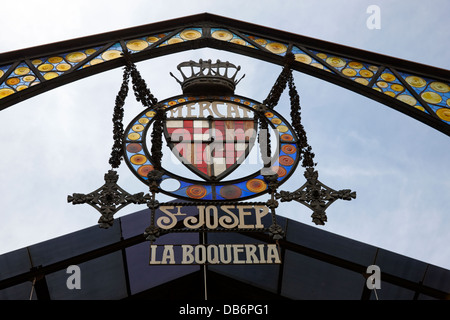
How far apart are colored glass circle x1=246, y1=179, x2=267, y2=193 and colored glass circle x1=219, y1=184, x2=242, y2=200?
0.51 ft

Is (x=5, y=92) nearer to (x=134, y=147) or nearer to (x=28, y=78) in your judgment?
(x=28, y=78)

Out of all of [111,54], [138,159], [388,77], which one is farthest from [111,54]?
[388,77]

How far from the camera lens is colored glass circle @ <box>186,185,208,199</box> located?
743 centimetres

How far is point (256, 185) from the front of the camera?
7.65 m

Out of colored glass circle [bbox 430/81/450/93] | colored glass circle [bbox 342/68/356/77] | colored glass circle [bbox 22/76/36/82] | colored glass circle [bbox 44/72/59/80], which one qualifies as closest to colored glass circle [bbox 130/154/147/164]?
colored glass circle [bbox 44/72/59/80]

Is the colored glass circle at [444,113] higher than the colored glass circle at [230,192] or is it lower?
higher

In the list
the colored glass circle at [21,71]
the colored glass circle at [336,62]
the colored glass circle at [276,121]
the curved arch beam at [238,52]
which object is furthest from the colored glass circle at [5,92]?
the colored glass circle at [336,62]

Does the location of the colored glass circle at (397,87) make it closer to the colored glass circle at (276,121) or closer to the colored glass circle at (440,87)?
the colored glass circle at (440,87)

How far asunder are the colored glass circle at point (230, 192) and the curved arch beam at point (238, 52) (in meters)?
2.65

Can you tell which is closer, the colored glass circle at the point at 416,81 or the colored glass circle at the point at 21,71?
the colored glass circle at the point at 21,71

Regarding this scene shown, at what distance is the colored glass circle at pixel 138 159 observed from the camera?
7.83m

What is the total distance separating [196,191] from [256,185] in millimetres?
788

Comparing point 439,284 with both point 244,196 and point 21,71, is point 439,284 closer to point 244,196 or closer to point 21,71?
point 244,196
